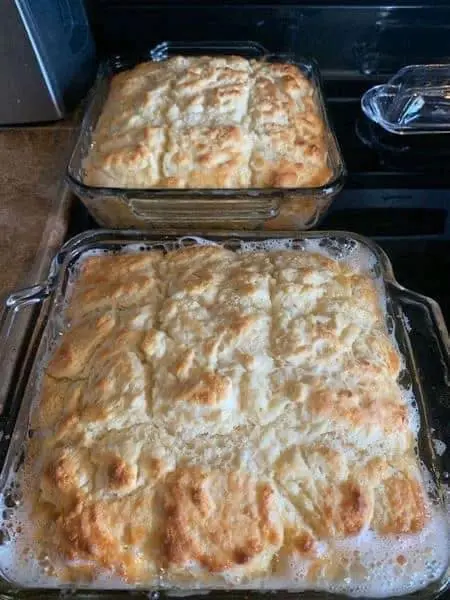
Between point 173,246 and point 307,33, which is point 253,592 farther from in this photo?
point 307,33

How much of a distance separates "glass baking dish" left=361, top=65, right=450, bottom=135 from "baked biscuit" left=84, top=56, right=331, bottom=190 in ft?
0.52

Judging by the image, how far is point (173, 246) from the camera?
1.03 m

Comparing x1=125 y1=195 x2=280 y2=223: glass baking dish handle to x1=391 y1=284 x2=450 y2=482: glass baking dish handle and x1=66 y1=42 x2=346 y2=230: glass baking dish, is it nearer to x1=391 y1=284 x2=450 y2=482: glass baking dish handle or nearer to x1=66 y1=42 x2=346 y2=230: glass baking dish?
x1=66 y1=42 x2=346 y2=230: glass baking dish

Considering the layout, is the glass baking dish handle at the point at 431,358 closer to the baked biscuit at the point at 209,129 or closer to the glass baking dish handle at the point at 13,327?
the baked biscuit at the point at 209,129

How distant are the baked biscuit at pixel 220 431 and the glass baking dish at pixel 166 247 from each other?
0.09 feet

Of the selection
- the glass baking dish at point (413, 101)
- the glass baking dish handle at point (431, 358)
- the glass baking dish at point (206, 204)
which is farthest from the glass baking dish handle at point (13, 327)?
the glass baking dish at point (413, 101)

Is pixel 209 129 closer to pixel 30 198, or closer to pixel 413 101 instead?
pixel 30 198

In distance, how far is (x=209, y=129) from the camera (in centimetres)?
113

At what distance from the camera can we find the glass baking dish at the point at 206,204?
1021mm

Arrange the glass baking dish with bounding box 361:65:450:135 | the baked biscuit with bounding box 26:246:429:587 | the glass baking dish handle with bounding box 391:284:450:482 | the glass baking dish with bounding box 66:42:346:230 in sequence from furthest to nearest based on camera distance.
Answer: the glass baking dish with bounding box 361:65:450:135
the glass baking dish with bounding box 66:42:346:230
the glass baking dish handle with bounding box 391:284:450:482
the baked biscuit with bounding box 26:246:429:587

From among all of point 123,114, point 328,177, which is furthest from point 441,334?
point 123,114

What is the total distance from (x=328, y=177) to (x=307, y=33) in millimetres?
444

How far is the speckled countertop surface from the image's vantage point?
107 cm

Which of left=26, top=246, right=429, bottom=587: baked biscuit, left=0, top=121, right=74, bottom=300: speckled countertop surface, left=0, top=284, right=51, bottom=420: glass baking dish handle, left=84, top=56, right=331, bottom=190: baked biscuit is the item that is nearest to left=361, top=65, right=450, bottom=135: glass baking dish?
left=84, top=56, right=331, bottom=190: baked biscuit
